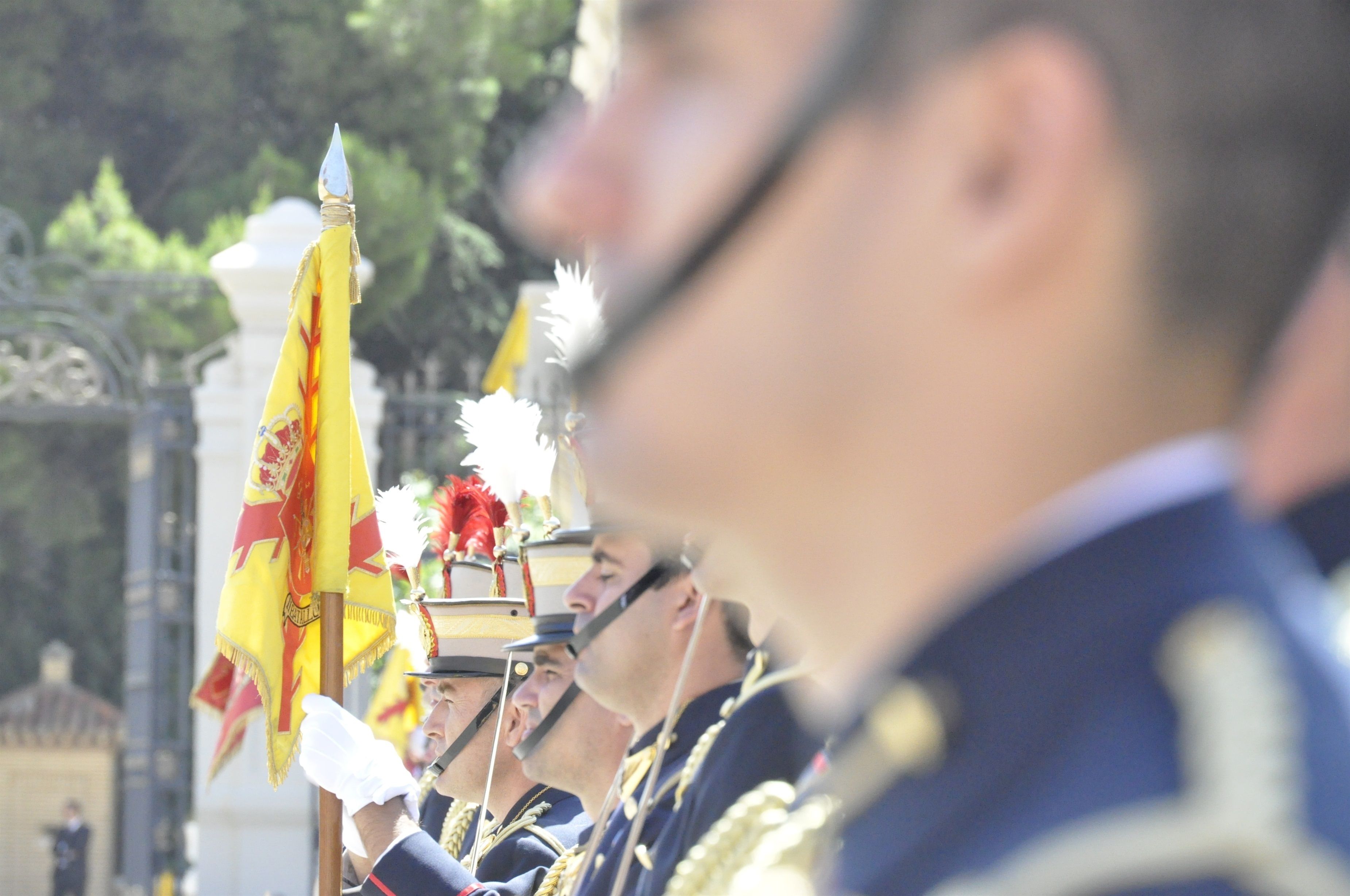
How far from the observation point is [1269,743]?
65cm

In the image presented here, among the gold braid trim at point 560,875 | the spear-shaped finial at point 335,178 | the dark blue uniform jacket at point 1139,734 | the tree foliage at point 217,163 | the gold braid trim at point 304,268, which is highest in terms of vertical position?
the tree foliage at point 217,163

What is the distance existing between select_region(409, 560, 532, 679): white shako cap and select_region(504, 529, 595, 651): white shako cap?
0.65 meters

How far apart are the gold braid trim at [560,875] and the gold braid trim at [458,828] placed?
68.2 inches

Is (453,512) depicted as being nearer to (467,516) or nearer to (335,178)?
(467,516)

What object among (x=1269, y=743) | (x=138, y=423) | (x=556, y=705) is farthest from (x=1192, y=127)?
(x=138, y=423)

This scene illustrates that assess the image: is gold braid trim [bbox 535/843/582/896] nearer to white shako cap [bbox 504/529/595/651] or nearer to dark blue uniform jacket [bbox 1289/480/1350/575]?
white shako cap [bbox 504/529/595/651]

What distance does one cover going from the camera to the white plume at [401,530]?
15.7 feet

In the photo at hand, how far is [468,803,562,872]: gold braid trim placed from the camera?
4359 millimetres

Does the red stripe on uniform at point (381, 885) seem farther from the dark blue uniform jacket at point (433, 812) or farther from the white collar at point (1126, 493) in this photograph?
the white collar at point (1126, 493)

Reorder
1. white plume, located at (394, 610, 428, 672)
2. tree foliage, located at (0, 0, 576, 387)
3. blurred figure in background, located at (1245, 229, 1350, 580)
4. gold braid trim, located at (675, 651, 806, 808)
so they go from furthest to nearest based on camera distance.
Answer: tree foliage, located at (0, 0, 576, 387)
white plume, located at (394, 610, 428, 672)
gold braid trim, located at (675, 651, 806, 808)
blurred figure in background, located at (1245, 229, 1350, 580)

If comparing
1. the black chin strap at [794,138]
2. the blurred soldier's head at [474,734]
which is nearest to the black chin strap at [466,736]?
the blurred soldier's head at [474,734]

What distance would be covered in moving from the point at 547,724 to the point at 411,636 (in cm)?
216

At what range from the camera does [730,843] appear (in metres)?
1.74

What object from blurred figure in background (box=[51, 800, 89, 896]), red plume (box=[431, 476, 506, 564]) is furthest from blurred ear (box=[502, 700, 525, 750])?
blurred figure in background (box=[51, 800, 89, 896])
